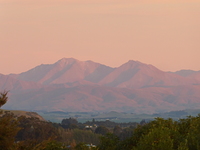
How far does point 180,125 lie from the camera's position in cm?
4031

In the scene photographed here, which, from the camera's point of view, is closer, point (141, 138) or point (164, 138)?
point (164, 138)

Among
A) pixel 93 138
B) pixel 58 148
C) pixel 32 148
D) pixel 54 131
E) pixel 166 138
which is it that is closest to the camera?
pixel 166 138

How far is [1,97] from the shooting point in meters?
34.8

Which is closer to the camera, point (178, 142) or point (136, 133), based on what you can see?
point (178, 142)

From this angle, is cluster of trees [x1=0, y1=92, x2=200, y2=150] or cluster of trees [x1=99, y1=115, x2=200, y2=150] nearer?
cluster of trees [x1=99, y1=115, x2=200, y2=150]

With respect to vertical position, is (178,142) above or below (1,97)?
below

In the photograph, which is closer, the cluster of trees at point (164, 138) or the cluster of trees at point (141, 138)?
the cluster of trees at point (164, 138)

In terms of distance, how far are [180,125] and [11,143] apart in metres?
12.9

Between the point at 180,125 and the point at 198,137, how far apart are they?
6.60 m

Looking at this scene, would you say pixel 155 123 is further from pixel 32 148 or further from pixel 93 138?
pixel 93 138

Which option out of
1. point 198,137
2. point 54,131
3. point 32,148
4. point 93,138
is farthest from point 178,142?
point 93,138

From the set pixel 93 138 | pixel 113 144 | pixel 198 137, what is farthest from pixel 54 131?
pixel 198 137

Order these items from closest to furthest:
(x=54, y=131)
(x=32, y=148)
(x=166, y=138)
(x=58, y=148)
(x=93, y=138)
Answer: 1. (x=166, y=138)
2. (x=32, y=148)
3. (x=58, y=148)
4. (x=54, y=131)
5. (x=93, y=138)

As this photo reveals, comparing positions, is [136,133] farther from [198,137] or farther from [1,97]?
[1,97]
